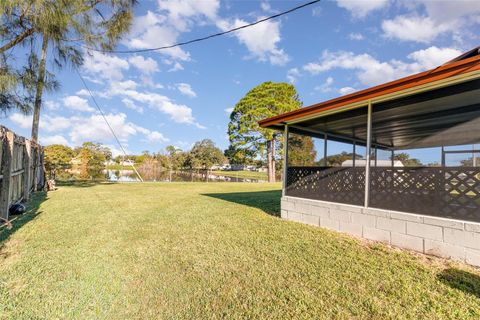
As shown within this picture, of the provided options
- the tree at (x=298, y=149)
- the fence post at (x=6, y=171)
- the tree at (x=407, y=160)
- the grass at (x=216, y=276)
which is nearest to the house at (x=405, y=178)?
the grass at (x=216, y=276)

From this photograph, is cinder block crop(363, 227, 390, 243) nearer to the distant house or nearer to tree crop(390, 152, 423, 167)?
the distant house

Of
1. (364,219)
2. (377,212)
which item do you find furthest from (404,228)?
(364,219)

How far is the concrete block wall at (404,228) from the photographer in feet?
9.63

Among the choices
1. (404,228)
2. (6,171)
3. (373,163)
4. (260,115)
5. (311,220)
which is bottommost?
(311,220)

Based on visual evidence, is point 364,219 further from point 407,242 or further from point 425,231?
point 425,231

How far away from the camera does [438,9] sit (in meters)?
5.73

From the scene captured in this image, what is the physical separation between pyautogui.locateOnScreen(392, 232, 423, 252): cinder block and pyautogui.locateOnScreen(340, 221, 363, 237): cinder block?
542 mm

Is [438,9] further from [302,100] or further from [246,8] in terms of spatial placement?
[302,100]

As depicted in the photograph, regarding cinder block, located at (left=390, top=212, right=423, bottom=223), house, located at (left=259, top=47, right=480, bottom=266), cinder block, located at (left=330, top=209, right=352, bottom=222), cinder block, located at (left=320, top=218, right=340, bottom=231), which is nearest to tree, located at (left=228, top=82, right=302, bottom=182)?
house, located at (left=259, top=47, right=480, bottom=266)

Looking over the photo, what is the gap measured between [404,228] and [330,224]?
4.18ft

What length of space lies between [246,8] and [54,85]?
23.9ft

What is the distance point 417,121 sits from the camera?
5.53 meters

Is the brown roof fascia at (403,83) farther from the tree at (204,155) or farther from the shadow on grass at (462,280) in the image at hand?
the tree at (204,155)

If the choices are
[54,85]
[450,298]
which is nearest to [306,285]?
[450,298]
